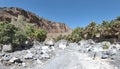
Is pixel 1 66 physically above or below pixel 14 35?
below

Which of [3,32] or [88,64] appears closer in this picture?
[88,64]

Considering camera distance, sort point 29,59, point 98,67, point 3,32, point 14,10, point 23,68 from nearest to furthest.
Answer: point 98,67, point 23,68, point 29,59, point 3,32, point 14,10

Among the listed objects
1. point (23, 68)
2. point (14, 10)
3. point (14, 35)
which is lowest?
point (23, 68)

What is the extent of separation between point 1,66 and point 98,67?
8.00 m

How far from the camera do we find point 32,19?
138 meters

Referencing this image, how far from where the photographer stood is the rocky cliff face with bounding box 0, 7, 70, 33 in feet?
364

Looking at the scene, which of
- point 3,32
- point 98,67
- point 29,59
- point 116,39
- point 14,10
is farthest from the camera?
point 14,10

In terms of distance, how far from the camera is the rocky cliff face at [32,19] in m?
111

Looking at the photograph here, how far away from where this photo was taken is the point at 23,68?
15102mm

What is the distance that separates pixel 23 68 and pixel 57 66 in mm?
2863

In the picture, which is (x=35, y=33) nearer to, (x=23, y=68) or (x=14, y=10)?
(x=23, y=68)

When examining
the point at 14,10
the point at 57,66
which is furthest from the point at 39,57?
the point at 14,10

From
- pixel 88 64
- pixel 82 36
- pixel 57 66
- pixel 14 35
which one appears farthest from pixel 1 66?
pixel 82 36

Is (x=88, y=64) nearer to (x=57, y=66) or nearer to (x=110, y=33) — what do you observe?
(x=57, y=66)
